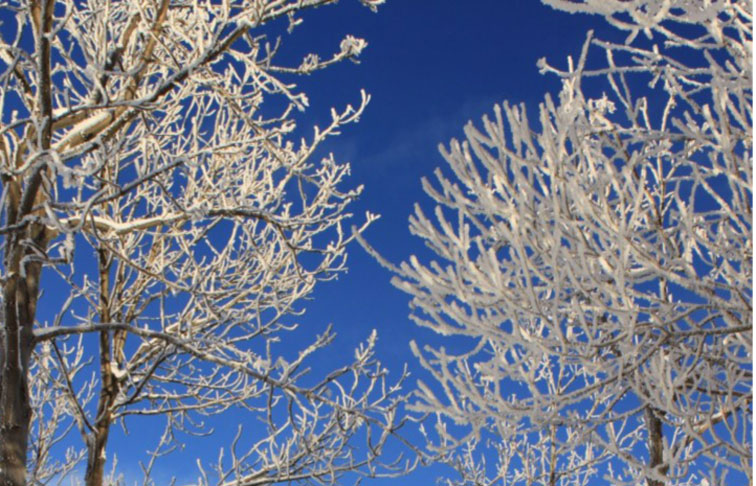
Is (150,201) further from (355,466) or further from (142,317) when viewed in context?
(355,466)

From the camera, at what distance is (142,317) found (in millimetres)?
6145

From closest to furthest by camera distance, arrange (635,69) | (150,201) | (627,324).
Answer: (627,324) < (635,69) < (150,201)

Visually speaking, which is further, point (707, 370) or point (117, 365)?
point (117, 365)

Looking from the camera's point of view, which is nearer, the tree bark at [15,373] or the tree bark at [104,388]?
the tree bark at [15,373]

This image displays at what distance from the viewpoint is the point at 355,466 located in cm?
538

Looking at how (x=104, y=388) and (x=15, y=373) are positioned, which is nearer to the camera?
(x=15, y=373)

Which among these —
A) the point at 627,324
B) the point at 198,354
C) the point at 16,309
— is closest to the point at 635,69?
the point at 627,324

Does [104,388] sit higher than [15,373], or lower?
higher

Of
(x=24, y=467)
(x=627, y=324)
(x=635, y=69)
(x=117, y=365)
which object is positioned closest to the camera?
(x=627, y=324)

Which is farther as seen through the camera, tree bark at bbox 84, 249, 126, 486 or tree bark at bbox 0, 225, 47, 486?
tree bark at bbox 84, 249, 126, 486

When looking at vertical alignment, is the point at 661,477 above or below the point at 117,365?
below

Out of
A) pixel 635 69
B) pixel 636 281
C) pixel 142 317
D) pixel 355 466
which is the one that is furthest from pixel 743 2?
pixel 142 317

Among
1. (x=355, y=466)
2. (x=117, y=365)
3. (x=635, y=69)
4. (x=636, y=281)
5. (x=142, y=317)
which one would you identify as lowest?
(x=636, y=281)

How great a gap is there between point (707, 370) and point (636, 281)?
662mm
